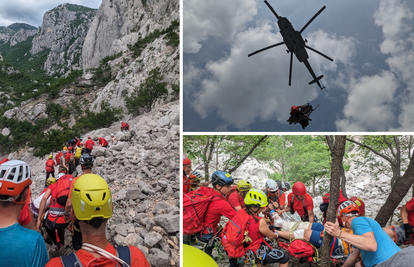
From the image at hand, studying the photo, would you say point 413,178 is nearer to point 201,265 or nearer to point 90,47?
point 201,265

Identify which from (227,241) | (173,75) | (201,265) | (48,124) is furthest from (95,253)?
(48,124)

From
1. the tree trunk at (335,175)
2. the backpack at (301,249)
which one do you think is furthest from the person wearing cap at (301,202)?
the tree trunk at (335,175)

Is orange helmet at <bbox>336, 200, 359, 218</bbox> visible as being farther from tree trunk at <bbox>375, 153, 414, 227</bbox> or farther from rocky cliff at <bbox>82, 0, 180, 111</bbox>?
rocky cliff at <bbox>82, 0, 180, 111</bbox>

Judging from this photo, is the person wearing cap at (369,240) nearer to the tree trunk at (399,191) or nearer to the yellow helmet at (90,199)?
the tree trunk at (399,191)

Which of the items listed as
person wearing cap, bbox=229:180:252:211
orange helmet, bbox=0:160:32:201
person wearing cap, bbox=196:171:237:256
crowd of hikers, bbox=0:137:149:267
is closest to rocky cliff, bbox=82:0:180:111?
person wearing cap, bbox=229:180:252:211

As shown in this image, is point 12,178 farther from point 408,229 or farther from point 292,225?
point 408,229
